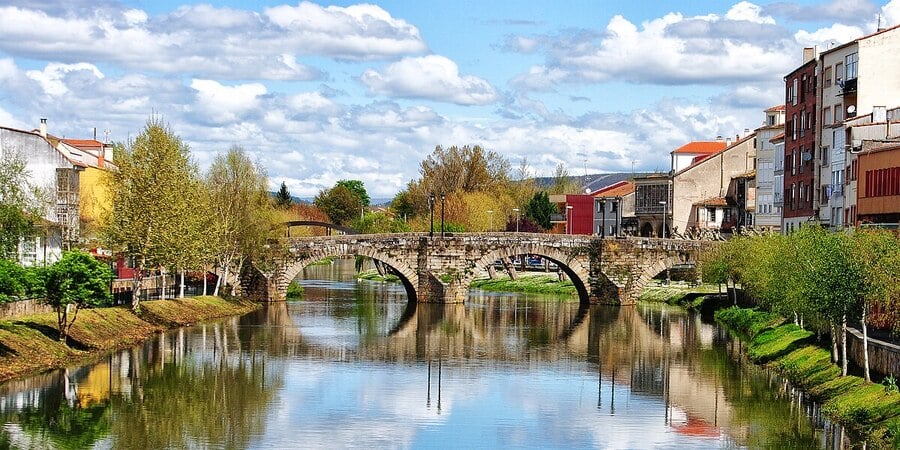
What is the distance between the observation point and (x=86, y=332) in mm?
59500

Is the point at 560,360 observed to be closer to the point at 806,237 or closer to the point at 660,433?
the point at 806,237

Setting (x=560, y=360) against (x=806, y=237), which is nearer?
(x=806, y=237)

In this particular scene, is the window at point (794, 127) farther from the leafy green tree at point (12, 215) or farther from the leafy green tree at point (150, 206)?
the leafy green tree at point (12, 215)

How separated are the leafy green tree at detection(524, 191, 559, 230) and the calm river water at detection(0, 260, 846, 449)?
75708 mm

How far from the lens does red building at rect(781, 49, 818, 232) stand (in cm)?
9056

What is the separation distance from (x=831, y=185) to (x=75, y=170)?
1878 inches

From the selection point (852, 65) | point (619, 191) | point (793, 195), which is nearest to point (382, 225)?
point (619, 191)

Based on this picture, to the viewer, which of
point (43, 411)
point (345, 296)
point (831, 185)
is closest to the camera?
point (43, 411)

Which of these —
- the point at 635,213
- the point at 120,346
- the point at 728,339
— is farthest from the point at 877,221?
the point at 635,213

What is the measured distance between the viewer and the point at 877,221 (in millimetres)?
70688

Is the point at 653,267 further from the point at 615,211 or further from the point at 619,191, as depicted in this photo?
the point at 619,191

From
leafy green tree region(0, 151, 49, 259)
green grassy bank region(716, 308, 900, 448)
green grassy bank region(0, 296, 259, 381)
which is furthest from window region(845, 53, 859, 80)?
leafy green tree region(0, 151, 49, 259)

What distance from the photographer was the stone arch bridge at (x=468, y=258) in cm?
9769

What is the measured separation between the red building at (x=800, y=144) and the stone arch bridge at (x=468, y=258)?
7939 millimetres
